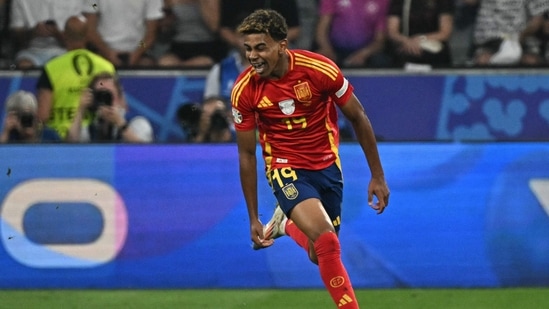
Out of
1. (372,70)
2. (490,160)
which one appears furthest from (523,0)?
(490,160)

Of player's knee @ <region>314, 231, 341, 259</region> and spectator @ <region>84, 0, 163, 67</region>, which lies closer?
player's knee @ <region>314, 231, 341, 259</region>

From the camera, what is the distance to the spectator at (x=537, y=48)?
35.3ft

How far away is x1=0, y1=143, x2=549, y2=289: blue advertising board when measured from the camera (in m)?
7.91

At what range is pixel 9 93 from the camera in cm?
1064

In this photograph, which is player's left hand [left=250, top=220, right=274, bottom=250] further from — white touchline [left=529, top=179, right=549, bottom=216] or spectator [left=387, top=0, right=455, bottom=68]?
spectator [left=387, top=0, right=455, bottom=68]

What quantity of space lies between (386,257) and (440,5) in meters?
3.63

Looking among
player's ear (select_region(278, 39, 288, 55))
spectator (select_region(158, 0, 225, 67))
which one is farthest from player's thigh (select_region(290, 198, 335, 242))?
spectator (select_region(158, 0, 225, 67))

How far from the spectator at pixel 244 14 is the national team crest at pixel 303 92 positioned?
15.4 feet

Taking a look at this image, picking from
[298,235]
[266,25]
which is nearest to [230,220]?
[298,235]
